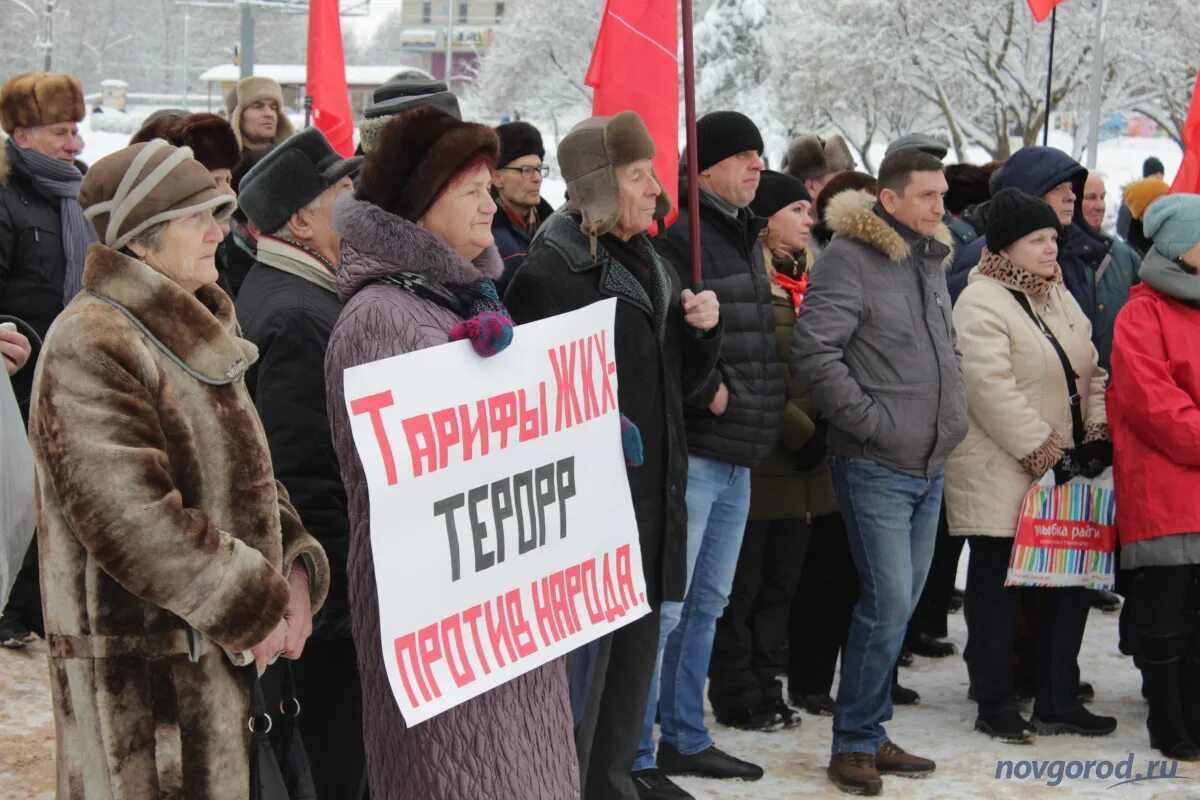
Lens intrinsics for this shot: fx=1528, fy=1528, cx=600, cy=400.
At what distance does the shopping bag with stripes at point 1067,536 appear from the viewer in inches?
237

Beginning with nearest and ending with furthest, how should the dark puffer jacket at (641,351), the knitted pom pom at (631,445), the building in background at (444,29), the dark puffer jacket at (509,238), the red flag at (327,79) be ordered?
the knitted pom pom at (631,445) < the dark puffer jacket at (641,351) < the dark puffer jacket at (509,238) < the red flag at (327,79) < the building in background at (444,29)

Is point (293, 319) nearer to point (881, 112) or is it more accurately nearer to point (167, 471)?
point (167, 471)

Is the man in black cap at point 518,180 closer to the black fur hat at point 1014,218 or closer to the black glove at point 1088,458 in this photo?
the black fur hat at point 1014,218

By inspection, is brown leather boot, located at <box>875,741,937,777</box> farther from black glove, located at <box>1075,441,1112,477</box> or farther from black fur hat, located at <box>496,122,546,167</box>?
black fur hat, located at <box>496,122,546,167</box>

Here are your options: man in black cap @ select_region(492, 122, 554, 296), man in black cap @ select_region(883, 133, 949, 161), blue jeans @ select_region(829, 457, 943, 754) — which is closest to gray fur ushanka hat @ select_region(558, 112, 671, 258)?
blue jeans @ select_region(829, 457, 943, 754)

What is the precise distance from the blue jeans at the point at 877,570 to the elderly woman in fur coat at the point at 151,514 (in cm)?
265

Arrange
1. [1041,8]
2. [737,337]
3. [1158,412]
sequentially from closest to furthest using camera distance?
[737,337]
[1158,412]
[1041,8]

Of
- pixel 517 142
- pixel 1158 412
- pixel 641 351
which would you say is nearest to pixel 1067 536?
pixel 1158 412

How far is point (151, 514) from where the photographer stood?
9.86 ft

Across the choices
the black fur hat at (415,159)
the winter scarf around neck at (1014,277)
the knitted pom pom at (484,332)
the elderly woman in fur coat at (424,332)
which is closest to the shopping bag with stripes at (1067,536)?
the winter scarf around neck at (1014,277)

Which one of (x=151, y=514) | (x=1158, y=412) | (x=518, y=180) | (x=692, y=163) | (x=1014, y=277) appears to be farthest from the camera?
(x=518, y=180)

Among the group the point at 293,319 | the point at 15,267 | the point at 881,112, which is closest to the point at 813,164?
the point at 15,267

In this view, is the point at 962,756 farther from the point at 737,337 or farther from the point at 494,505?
the point at 494,505

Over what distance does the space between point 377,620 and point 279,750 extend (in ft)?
1.48
